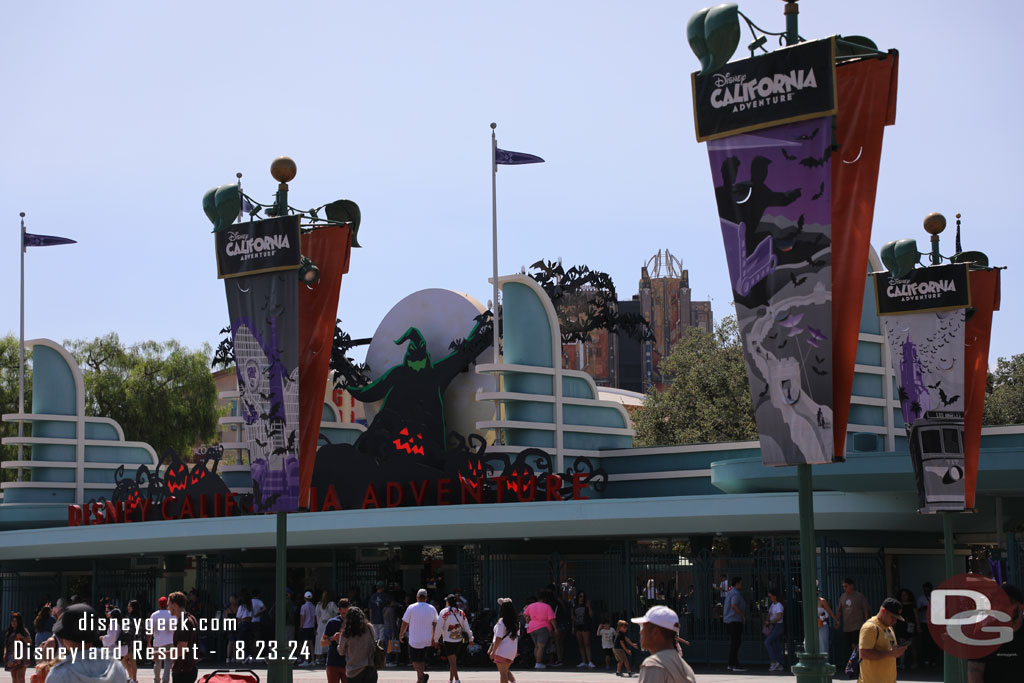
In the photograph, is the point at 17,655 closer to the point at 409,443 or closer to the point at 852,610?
the point at 409,443

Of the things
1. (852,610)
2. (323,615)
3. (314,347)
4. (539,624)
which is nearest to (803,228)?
(314,347)

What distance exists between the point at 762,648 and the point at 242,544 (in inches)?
485

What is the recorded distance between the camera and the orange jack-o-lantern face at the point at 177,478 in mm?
34031

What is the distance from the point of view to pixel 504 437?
31.7 metres

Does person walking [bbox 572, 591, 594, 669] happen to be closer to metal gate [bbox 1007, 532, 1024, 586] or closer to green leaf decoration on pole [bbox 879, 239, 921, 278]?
metal gate [bbox 1007, 532, 1024, 586]

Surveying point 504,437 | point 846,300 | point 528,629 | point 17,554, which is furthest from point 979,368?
point 17,554

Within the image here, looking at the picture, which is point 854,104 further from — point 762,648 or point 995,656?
point 762,648

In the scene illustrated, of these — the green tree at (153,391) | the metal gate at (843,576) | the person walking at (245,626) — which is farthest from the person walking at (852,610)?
the green tree at (153,391)

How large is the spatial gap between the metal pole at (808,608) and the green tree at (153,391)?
47.5 metres

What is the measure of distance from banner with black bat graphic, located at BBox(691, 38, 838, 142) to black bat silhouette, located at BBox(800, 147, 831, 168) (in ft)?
1.11

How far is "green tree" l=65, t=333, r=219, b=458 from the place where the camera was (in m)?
56.9

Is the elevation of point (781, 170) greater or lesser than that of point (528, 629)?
greater

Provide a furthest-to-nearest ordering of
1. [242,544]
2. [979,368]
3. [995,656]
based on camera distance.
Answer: [242,544], [979,368], [995,656]
